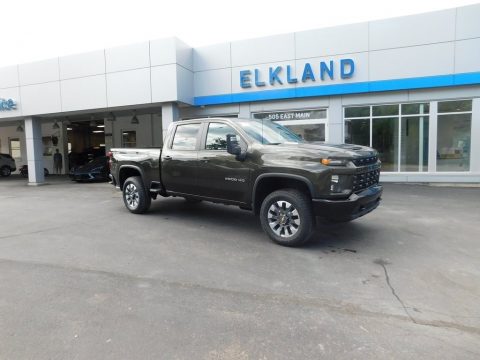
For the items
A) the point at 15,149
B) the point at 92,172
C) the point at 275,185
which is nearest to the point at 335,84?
the point at 275,185

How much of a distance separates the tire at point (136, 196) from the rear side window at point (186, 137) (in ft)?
4.50

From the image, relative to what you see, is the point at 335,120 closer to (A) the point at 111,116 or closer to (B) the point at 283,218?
(B) the point at 283,218

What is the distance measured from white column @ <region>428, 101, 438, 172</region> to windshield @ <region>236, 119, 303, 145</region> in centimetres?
806

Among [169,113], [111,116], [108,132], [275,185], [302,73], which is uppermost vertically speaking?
[302,73]

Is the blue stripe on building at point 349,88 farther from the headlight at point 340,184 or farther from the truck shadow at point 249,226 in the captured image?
the headlight at point 340,184

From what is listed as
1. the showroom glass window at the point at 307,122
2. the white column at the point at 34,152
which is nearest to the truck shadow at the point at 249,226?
the showroom glass window at the point at 307,122

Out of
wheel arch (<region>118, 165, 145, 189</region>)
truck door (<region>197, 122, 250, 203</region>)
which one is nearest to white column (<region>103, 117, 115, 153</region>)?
wheel arch (<region>118, 165, 145, 189</region>)

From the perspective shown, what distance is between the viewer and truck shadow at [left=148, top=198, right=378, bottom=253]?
5.55 meters

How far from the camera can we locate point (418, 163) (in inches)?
499

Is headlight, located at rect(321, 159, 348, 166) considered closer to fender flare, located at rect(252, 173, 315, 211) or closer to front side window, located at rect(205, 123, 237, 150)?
fender flare, located at rect(252, 173, 315, 211)

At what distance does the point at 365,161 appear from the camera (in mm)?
5324

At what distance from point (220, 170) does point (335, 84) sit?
8399 millimetres

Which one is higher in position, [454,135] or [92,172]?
[454,135]

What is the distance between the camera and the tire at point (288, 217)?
5172 millimetres
